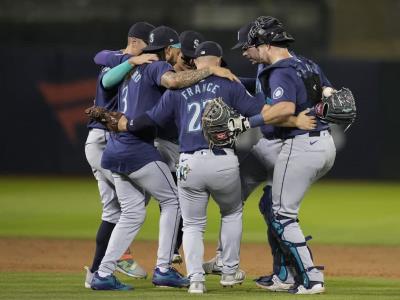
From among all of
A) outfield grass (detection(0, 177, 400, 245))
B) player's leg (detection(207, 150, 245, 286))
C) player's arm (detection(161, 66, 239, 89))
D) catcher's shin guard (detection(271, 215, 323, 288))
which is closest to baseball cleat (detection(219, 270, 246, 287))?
player's leg (detection(207, 150, 245, 286))

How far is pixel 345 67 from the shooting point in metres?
17.8

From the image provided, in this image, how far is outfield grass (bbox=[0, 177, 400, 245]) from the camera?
11.8 metres

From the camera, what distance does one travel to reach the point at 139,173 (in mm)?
7527

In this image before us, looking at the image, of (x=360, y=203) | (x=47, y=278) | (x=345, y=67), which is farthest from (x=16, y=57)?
(x=47, y=278)

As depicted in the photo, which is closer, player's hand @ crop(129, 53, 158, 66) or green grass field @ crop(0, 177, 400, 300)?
green grass field @ crop(0, 177, 400, 300)

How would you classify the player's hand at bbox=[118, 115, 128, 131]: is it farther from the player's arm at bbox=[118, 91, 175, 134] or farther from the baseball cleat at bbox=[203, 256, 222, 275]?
the baseball cleat at bbox=[203, 256, 222, 275]

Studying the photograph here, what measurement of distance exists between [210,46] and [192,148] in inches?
29.4

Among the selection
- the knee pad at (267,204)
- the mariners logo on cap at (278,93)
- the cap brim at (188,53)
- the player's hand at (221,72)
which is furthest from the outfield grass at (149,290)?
the cap brim at (188,53)

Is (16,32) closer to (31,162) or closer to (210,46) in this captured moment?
(31,162)

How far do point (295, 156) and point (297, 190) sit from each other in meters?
0.24

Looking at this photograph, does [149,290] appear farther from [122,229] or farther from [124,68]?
[124,68]

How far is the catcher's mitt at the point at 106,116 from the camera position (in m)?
7.54

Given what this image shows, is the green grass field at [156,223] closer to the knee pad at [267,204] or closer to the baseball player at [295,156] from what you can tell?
the baseball player at [295,156]

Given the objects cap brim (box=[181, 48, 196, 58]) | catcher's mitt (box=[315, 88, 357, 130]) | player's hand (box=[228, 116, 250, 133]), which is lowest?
player's hand (box=[228, 116, 250, 133])
